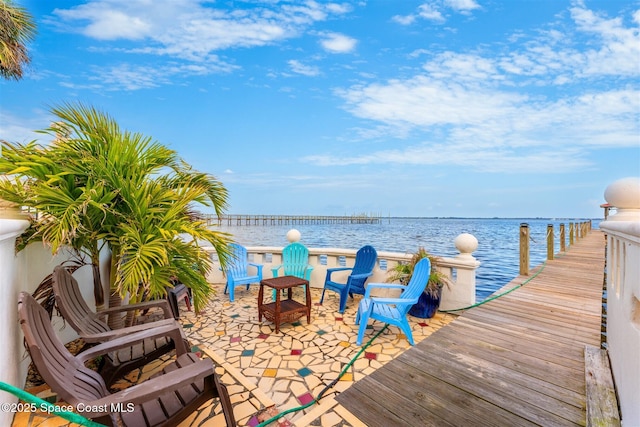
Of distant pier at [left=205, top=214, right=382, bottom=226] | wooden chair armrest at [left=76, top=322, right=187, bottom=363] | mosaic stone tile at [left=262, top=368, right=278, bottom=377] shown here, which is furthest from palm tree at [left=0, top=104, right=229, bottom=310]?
distant pier at [left=205, top=214, right=382, bottom=226]

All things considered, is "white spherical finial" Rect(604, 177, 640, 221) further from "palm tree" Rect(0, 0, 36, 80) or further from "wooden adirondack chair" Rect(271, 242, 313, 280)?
"palm tree" Rect(0, 0, 36, 80)

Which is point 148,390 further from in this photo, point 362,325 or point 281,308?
point 281,308

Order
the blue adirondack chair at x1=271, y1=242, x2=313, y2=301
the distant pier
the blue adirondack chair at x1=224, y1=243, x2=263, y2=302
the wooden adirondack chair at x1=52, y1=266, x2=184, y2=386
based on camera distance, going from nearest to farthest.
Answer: the wooden adirondack chair at x1=52, y1=266, x2=184, y2=386 → the blue adirondack chair at x1=224, y1=243, x2=263, y2=302 → the blue adirondack chair at x1=271, y1=242, x2=313, y2=301 → the distant pier

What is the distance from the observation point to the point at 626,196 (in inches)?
85.3

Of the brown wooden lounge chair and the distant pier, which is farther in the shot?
the distant pier

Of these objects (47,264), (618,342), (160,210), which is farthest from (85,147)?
(618,342)

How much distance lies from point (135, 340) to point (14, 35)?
10.7m

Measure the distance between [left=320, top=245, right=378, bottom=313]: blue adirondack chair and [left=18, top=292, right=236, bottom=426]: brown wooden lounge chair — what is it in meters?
2.59

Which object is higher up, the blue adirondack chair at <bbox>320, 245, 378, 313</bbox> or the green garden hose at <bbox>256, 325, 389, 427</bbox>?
the blue adirondack chair at <bbox>320, 245, 378, 313</bbox>

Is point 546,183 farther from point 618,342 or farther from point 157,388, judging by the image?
point 157,388

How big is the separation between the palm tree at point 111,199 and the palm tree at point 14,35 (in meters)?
7.94

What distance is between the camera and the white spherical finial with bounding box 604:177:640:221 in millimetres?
2125

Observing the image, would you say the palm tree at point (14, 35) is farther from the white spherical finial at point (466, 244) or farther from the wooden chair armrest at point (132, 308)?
the white spherical finial at point (466, 244)

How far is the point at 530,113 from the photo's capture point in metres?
7.78
